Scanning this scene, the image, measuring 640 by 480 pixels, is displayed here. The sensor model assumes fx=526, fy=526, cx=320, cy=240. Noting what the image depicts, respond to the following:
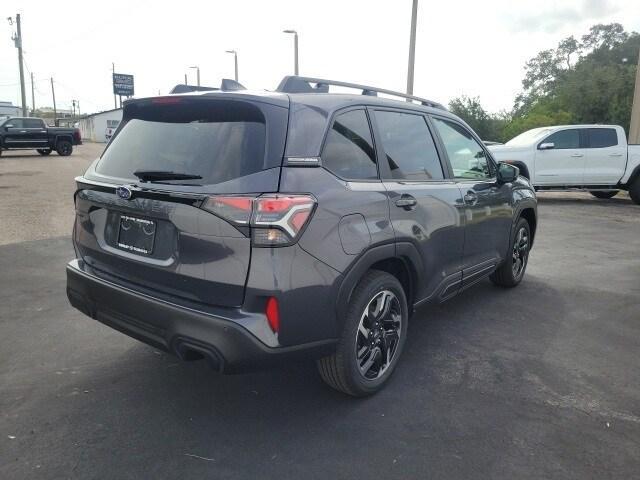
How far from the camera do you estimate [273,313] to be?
8.18 ft

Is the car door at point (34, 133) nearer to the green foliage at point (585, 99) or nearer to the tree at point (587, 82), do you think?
the green foliage at point (585, 99)

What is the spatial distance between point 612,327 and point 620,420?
1.69m

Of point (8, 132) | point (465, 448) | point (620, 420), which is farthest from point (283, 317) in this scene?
point (8, 132)

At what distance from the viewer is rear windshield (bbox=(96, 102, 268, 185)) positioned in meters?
2.59

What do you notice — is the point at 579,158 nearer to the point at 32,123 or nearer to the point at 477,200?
the point at 477,200

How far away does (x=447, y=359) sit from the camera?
374cm

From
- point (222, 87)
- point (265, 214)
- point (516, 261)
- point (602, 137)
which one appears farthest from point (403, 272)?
point (602, 137)

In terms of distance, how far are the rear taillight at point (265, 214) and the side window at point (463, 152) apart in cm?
193

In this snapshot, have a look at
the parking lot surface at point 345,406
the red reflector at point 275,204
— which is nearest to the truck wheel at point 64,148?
the parking lot surface at point 345,406

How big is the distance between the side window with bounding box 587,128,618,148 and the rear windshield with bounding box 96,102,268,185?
1232 centimetres

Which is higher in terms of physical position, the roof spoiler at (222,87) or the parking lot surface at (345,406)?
the roof spoiler at (222,87)

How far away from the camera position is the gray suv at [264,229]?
2.49m

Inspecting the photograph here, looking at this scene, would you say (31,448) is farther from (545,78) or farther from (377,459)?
(545,78)

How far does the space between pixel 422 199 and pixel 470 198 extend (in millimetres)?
835
